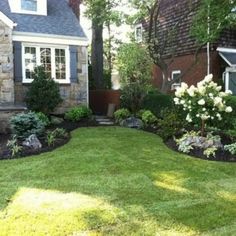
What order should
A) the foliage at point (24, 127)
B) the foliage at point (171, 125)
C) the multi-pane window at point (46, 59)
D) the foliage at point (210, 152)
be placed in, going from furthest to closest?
the multi-pane window at point (46, 59)
the foliage at point (171, 125)
the foliage at point (24, 127)
the foliage at point (210, 152)

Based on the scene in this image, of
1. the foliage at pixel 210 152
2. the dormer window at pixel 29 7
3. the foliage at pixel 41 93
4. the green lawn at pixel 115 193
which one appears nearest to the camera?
the green lawn at pixel 115 193

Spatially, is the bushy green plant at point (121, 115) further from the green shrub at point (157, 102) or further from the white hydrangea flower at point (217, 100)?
the white hydrangea flower at point (217, 100)

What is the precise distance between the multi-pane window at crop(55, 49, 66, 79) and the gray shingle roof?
2.49 ft

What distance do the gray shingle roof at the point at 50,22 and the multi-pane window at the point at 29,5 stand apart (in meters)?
0.41

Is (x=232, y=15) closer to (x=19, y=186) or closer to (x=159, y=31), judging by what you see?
(x=159, y=31)

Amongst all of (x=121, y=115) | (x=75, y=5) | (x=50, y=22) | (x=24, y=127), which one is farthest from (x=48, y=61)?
(x=24, y=127)

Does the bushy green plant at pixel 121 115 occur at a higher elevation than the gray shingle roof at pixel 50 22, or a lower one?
lower

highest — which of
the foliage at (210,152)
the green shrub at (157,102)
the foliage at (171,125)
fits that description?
the green shrub at (157,102)

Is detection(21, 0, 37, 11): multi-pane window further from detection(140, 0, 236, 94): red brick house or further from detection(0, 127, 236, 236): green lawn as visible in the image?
detection(0, 127, 236, 236): green lawn

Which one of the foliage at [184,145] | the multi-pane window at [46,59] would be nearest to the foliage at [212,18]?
the foliage at [184,145]

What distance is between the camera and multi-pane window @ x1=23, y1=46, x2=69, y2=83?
1428 cm

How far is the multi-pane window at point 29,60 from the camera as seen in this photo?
46.8 feet

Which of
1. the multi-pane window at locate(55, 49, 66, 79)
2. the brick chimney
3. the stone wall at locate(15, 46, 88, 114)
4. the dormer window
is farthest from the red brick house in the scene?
the dormer window

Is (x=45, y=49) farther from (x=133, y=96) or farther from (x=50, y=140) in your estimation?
(x=50, y=140)
